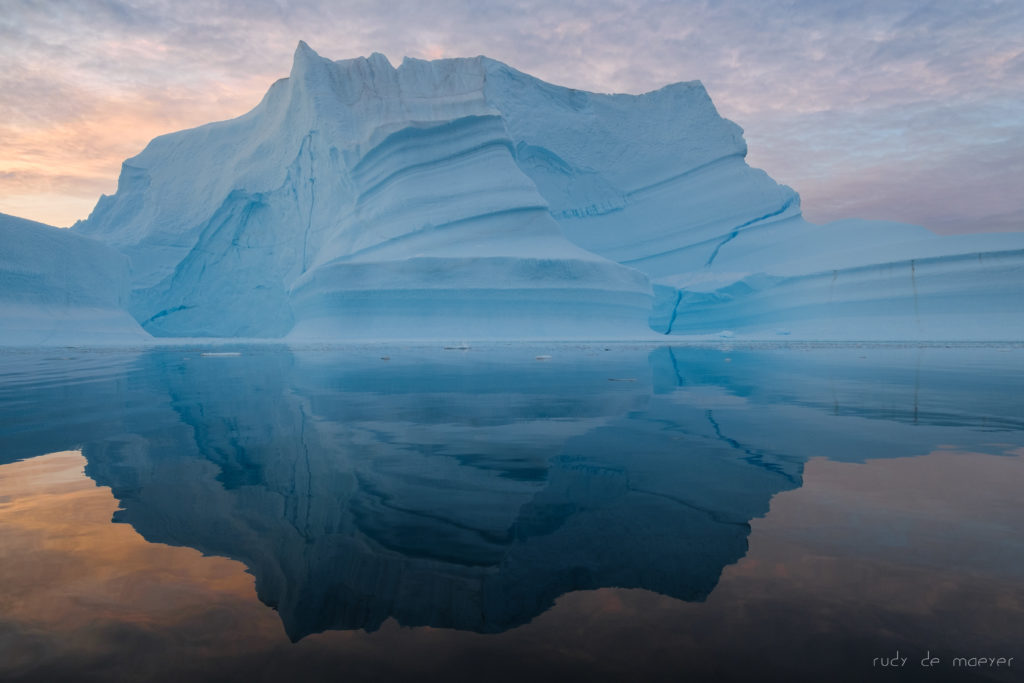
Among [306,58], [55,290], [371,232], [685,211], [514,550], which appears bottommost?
[514,550]

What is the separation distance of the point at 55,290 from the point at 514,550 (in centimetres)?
1967

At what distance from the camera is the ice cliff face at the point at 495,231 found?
56.4 ft

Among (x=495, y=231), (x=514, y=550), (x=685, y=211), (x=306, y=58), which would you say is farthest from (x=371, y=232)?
(x=514, y=550)

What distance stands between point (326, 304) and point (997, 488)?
17448 mm

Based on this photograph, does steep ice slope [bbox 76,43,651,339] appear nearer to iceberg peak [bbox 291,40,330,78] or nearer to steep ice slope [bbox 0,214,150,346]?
iceberg peak [bbox 291,40,330,78]

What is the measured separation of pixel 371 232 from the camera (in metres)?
18.2

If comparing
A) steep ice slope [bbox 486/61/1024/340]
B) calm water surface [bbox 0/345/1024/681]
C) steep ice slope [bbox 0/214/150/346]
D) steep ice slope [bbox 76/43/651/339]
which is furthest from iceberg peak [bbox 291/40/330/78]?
calm water surface [bbox 0/345/1024/681]

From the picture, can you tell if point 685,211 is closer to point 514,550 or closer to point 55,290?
point 55,290

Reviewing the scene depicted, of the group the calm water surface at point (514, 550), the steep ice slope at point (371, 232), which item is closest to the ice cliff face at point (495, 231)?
the steep ice slope at point (371, 232)

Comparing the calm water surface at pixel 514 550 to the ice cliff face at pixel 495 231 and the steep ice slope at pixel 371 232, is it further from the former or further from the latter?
the ice cliff face at pixel 495 231

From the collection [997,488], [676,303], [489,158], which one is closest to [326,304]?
[489,158]

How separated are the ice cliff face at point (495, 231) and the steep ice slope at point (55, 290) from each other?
14.6ft

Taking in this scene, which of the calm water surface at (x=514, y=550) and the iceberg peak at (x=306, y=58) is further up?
the iceberg peak at (x=306, y=58)

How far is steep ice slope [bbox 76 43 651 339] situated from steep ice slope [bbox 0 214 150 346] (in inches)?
198
